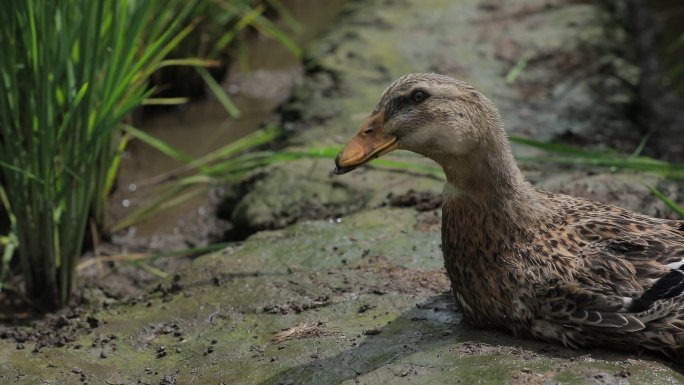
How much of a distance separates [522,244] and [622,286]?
0.37 metres

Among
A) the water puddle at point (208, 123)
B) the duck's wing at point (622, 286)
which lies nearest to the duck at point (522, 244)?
the duck's wing at point (622, 286)

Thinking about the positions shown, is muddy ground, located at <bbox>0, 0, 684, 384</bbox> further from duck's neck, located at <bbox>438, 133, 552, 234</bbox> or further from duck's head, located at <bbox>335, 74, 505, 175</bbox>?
duck's head, located at <bbox>335, 74, 505, 175</bbox>

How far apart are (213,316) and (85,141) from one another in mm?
999

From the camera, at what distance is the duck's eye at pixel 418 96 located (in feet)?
11.7

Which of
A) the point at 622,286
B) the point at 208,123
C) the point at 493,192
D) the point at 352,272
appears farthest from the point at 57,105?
the point at 208,123

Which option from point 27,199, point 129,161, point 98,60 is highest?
point 98,60

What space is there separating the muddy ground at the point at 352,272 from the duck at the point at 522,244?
10cm

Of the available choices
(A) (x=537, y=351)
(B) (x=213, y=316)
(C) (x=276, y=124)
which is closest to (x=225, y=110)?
(C) (x=276, y=124)

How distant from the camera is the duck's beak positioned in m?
3.55

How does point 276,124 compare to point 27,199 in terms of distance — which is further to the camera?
point 276,124

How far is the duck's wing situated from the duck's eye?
0.74 meters

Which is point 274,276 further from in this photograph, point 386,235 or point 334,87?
point 334,87

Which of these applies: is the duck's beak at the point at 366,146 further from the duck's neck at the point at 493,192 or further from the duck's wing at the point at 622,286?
the duck's wing at the point at 622,286

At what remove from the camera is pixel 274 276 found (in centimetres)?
447
